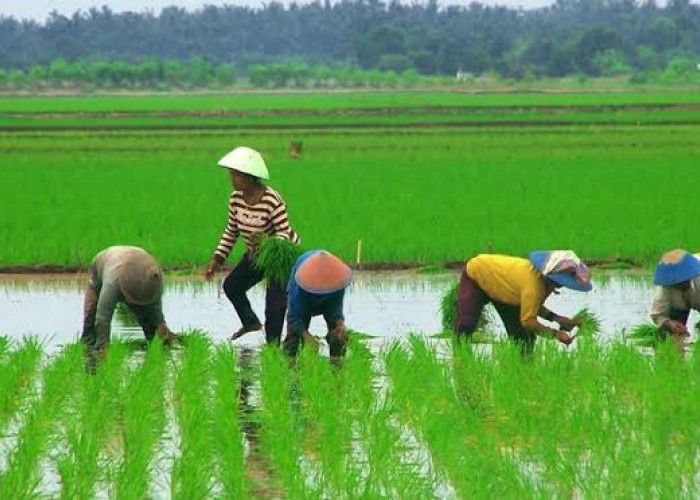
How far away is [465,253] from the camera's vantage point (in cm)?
1274

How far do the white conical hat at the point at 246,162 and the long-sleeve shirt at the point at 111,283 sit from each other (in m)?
0.60

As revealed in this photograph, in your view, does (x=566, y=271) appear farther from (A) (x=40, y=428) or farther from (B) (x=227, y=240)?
(A) (x=40, y=428)

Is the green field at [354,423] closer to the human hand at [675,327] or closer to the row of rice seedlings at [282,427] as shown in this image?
the row of rice seedlings at [282,427]

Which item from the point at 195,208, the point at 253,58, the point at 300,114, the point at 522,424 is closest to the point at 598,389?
the point at 522,424

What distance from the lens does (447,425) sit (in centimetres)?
612

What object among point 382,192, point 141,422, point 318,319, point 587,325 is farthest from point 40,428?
point 382,192

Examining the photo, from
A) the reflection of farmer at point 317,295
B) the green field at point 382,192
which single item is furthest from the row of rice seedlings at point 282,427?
the green field at point 382,192

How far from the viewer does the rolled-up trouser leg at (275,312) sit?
847 cm

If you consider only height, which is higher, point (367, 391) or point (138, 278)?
point (138, 278)

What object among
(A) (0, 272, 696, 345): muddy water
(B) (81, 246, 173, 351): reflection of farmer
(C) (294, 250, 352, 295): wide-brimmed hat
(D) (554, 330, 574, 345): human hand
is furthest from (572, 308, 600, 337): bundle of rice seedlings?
(B) (81, 246, 173, 351): reflection of farmer

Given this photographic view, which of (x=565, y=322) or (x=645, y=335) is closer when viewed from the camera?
(x=565, y=322)

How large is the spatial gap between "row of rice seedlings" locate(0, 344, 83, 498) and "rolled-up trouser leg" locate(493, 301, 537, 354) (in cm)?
188

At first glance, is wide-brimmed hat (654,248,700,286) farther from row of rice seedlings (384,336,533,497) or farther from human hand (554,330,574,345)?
row of rice seedlings (384,336,533,497)

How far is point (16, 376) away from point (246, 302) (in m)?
Answer: 1.53
